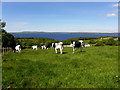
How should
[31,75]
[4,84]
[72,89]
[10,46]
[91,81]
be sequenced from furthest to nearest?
[10,46] < [31,75] < [91,81] < [4,84] < [72,89]

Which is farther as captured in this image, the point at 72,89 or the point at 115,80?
the point at 115,80

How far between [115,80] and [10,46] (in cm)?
3387

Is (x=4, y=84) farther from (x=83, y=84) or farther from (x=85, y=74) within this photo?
(x=85, y=74)

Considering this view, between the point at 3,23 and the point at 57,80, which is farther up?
the point at 3,23

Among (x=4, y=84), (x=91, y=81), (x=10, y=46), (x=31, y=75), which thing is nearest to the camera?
(x=4, y=84)

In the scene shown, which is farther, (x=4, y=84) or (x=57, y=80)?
(x=57, y=80)

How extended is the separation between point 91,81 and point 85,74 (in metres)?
1.52

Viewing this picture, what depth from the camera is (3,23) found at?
129 feet

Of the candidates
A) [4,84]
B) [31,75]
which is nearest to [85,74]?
[31,75]

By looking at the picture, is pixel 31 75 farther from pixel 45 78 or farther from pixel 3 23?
pixel 3 23

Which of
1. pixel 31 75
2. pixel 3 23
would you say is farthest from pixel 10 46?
pixel 31 75

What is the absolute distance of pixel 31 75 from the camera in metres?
10.5

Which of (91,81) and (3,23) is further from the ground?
(3,23)

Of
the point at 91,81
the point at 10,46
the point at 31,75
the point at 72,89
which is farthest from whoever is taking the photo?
the point at 10,46
